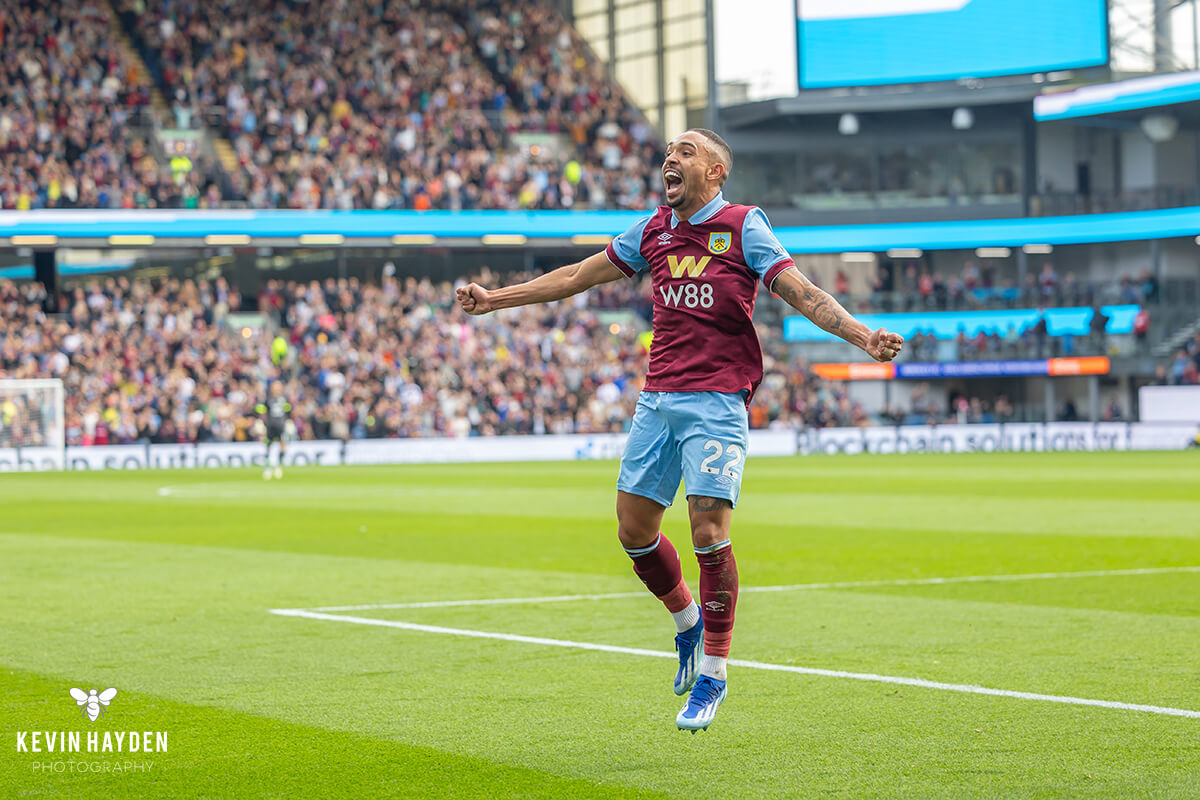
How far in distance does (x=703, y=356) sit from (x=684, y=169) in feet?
2.79

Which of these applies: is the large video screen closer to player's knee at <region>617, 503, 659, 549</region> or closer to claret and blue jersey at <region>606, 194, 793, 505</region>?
claret and blue jersey at <region>606, 194, 793, 505</region>

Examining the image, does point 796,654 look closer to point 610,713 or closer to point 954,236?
point 610,713

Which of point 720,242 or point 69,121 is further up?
point 69,121

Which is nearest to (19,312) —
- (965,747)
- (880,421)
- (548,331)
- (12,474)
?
(12,474)

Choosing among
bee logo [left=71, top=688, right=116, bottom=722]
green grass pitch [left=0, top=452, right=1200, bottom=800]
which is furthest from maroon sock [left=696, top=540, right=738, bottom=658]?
bee logo [left=71, top=688, right=116, bottom=722]

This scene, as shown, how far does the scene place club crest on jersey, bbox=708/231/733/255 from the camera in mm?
6824

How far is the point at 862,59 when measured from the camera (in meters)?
58.1

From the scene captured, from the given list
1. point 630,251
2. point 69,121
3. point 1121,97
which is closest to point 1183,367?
point 1121,97

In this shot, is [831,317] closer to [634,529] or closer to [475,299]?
[634,529]

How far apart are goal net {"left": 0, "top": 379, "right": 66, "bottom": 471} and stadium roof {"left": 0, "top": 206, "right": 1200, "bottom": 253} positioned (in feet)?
23.8

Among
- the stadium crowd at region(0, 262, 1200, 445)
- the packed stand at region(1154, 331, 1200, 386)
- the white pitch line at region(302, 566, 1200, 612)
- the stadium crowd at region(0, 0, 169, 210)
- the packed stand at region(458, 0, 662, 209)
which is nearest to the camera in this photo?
the white pitch line at region(302, 566, 1200, 612)

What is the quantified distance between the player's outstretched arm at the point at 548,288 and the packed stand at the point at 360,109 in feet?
134

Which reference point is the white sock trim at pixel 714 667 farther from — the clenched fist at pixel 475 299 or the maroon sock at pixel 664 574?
the clenched fist at pixel 475 299

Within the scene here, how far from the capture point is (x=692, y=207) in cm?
694
